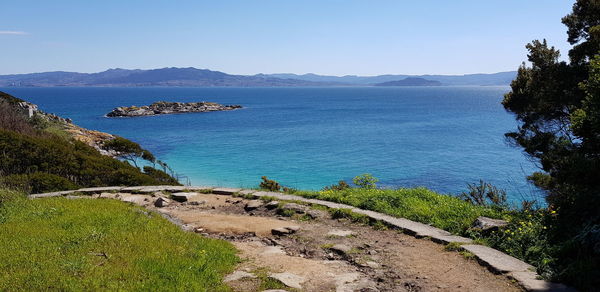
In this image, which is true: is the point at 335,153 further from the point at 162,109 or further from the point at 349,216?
the point at 162,109

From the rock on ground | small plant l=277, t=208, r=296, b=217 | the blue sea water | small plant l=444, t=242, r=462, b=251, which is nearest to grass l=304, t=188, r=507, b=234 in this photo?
small plant l=444, t=242, r=462, b=251

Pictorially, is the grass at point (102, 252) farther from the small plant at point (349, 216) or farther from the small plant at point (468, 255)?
the small plant at point (468, 255)

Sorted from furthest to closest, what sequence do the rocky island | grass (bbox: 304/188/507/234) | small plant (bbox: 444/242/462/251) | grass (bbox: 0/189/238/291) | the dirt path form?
the rocky island < grass (bbox: 304/188/507/234) < small plant (bbox: 444/242/462/251) < the dirt path < grass (bbox: 0/189/238/291)

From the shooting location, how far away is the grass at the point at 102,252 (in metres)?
5.46

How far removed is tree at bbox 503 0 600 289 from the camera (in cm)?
646

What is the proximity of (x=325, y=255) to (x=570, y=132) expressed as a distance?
1121 cm

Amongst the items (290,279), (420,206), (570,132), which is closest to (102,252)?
(290,279)

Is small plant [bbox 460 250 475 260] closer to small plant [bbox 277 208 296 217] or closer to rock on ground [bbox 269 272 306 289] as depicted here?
rock on ground [bbox 269 272 306 289]

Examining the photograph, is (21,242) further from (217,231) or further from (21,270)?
(217,231)

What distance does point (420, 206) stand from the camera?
33.2 feet

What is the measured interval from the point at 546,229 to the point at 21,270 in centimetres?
817

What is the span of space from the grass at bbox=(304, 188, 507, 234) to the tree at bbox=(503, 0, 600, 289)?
1.59 meters

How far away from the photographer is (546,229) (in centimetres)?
733

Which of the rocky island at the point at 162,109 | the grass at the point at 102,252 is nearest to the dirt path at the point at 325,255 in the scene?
the grass at the point at 102,252
